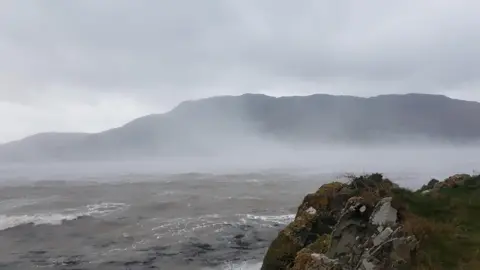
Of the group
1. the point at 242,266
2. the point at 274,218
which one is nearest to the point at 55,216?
the point at 274,218

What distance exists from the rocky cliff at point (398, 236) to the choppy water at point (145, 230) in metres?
9.66

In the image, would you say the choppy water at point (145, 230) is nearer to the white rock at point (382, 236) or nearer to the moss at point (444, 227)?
the moss at point (444, 227)

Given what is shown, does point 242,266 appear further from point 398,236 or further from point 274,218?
point 274,218

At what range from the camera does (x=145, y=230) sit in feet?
102

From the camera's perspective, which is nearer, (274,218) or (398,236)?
(398,236)

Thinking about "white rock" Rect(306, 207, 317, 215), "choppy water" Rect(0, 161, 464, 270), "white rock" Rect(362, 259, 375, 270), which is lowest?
"choppy water" Rect(0, 161, 464, 270)

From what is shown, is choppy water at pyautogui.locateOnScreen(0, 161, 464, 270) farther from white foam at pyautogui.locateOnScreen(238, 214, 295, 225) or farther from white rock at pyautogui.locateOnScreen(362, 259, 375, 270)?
white rock at pyautogui.locateOnScreen(362, 259, 375, 270)

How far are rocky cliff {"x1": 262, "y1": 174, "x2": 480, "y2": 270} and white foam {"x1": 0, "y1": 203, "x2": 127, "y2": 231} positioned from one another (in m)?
26.4

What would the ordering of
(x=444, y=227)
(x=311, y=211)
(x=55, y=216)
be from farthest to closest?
(x=55, y=216), (x=311, y=211), (x=444, y=227)

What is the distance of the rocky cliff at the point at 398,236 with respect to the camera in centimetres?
929

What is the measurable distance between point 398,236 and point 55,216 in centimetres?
3467

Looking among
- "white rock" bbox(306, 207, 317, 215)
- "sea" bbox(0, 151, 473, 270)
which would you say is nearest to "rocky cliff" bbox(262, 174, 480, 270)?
"white rock" bbox(306, 207, 317, 215)

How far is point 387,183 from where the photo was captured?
15609 millimetres

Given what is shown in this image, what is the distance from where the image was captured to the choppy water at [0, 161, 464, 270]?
76.2ft
